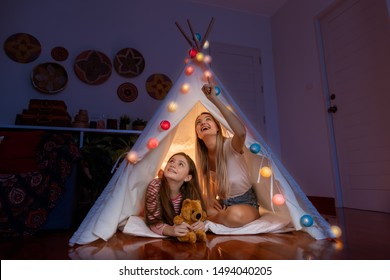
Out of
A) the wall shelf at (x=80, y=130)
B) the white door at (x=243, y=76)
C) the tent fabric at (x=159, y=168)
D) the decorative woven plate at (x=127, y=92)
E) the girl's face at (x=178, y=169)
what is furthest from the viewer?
the white door at (x=243, y=76)

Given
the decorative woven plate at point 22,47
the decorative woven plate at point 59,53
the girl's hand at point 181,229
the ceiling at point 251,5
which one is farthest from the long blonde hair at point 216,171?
the ceiling at point 251,5

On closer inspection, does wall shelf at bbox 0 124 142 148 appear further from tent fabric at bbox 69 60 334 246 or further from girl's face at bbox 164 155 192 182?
girl's face at bbox 164 155 192 182

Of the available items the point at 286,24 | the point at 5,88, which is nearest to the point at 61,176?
the point at 5,88

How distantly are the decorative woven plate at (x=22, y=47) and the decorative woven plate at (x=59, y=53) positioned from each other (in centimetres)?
16

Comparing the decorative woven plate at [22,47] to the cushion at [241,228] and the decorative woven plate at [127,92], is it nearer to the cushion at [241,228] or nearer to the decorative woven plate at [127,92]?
the decorative woven plate at [127,92]

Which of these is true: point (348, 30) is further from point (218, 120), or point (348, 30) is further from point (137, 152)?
point (137, 152)

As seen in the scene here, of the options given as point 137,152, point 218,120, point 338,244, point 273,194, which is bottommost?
point 338,244

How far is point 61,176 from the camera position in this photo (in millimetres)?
1802

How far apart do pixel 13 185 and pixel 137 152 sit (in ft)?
2.62

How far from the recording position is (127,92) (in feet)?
11.3

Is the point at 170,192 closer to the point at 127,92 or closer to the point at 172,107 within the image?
the point at 172,107

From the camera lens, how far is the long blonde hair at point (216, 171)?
165 centimetres

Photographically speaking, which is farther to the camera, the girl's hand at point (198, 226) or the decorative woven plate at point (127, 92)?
the decorative woven plate at point (127, 92)

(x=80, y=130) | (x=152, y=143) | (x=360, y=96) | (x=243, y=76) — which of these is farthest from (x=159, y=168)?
(x=243, y=76)
